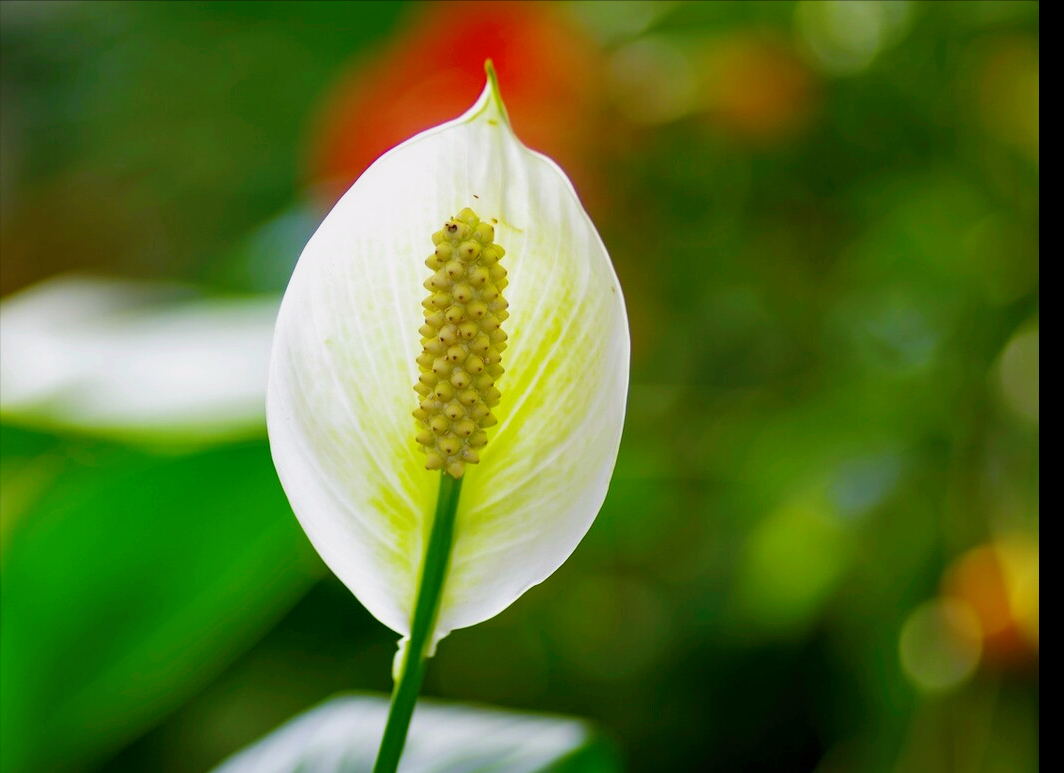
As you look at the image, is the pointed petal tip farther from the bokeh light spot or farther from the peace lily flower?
the bokeh light spot

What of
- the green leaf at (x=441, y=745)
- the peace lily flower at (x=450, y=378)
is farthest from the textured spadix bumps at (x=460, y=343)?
the green leaf at (x=441, y=745)

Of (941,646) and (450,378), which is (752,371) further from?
(450,378)

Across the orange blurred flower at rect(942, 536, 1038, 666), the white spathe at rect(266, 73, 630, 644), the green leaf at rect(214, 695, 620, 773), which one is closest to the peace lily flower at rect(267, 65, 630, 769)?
the white spathe at rect(266, 73, 630, 644)

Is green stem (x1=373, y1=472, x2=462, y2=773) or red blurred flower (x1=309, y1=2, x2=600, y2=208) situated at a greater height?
red blurred flower (x1=309, y1=2, x2=600, y2=208)

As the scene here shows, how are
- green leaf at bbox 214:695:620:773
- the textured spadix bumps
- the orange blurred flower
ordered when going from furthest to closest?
the orange blurred flower
green leaf at bbox 214:695:620:773
the textured spadix bumps

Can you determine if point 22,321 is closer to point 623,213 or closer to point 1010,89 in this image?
point 623,213

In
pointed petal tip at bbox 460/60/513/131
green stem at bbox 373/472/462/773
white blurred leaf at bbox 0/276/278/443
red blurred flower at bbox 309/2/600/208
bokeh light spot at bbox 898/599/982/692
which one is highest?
red blurred flower at bbox 309/2/600/208

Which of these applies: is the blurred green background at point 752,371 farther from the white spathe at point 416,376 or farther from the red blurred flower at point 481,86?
the white spathe at point 416,376

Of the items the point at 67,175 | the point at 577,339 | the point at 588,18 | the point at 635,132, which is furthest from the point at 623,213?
the point at 67,175
